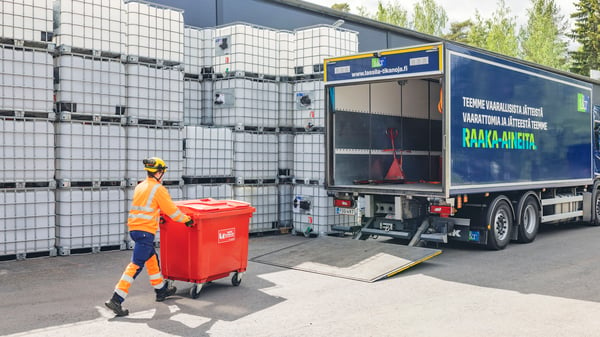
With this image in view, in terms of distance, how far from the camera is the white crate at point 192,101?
492 inches

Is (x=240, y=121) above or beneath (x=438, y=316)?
above

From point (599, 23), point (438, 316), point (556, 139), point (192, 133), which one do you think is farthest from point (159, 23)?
point (599, 23)

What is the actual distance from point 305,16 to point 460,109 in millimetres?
7942

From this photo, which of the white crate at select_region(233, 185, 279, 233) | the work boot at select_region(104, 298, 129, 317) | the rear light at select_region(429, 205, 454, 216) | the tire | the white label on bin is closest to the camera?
the work boot at select_region(104, 298, 129, 317)

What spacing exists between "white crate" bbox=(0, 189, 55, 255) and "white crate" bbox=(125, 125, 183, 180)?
1.49m

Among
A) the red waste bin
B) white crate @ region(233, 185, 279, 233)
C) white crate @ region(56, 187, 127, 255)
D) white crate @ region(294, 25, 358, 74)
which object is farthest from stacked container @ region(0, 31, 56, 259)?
white crate @ region(294, 25, 358, 74)

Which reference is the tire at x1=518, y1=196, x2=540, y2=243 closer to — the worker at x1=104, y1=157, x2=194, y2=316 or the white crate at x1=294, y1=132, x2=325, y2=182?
the white crate at x1=294, y1=132, x2=325, y2=182

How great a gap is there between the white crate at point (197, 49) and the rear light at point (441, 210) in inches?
227

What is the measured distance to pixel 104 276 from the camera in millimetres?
8453

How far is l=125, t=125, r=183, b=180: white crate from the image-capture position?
10.5 m

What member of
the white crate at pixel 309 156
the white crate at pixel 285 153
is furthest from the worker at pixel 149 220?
the white crate at pixel 285 153

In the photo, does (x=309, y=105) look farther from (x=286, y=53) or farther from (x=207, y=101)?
(x=207, y=101)

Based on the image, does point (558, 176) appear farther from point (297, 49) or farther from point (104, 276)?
point (104, 276)

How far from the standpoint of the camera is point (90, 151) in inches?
395
